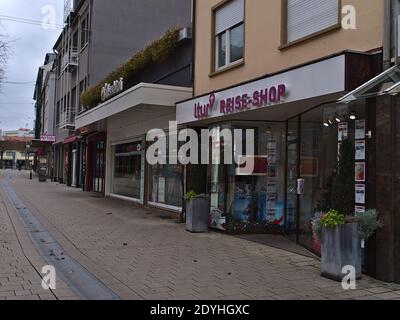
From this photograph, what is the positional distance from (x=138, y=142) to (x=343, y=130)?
11030 mm

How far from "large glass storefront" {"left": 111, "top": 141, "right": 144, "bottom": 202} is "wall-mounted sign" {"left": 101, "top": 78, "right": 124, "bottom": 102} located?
1971 mm

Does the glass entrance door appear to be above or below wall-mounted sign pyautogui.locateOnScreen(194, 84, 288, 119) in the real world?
below

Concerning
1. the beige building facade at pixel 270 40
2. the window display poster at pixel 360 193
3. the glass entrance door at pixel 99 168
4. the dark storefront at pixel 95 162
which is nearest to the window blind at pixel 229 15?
the beige building facade at pixel 270 40

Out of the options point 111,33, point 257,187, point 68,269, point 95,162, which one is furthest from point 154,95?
point 111,33

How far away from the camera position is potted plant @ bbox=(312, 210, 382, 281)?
6738 millimetres

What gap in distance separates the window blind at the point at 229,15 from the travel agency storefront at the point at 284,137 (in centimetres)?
181

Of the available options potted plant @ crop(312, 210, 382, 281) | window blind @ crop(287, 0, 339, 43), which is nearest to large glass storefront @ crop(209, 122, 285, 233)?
window blind @ crop(287, 0, 339, 43)

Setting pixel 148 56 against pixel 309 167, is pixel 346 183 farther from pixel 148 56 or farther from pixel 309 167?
pixel 148 56

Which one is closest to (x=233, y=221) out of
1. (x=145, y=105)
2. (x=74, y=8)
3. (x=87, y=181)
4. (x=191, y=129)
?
(x=191, y=129)

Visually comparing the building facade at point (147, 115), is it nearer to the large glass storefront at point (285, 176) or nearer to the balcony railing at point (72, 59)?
the large glass storefront at point (285, 176)

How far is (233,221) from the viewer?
11172mm

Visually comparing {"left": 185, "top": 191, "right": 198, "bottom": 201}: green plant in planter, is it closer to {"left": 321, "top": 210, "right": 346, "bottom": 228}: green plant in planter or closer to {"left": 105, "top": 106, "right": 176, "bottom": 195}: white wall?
{"left": 105, "top": 106, "right": 176, "bottom": 195}: white wall

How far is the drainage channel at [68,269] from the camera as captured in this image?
605 centimetres
